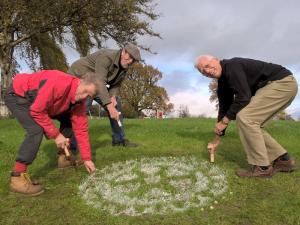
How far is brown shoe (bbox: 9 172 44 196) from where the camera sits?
769cm

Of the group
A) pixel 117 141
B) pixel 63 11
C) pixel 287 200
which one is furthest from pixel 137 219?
pixel 63 11

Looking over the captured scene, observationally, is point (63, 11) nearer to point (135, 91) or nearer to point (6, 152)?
point (6, 152)

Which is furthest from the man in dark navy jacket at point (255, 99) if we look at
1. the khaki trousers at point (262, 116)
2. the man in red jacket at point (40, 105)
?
the man in red jacket at point (40, 105)

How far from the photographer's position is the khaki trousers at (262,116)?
26.8 feet

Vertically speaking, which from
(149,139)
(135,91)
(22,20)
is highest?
(22,20)

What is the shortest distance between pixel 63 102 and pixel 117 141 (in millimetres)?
3983

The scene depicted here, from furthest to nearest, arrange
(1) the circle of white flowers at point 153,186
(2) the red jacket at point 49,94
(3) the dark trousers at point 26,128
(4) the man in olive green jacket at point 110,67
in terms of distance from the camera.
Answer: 1. (4) the man in olive green jacket at point 110,67
2. (3) the dark trousers at point 26,128
3. (2) the red jacket at point 49,94
4. (1) the circle of white flowers at point 153,186

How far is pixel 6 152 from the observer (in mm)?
11555

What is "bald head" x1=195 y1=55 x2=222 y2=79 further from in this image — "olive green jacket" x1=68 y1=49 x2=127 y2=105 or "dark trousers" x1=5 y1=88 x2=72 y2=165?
"dark trousers" x1=5 y1=88 x2=72 y2=165

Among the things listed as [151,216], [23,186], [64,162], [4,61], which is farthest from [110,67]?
[4,61]

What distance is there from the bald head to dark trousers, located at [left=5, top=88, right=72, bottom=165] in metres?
2.95

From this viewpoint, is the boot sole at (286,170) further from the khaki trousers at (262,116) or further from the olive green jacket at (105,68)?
the olive green jacket at (105,68)

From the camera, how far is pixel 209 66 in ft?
27.1

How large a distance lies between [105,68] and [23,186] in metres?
3.51
